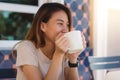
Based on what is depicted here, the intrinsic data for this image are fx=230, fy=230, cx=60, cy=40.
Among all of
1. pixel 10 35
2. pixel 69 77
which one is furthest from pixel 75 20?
pixel 69 77

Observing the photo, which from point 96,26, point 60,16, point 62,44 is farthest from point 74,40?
point 96,26

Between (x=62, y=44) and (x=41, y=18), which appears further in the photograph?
(x=41, y=18)

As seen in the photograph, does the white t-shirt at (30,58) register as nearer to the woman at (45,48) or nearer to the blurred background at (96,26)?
the woman at (45,48)

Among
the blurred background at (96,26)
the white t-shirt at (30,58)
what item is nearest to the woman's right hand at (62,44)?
the white t-shirt at (30,58)

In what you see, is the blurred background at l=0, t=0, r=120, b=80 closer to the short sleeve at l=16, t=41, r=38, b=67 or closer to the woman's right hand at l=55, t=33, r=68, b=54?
the short sleeve at l=16, t=41, r=38, b=67

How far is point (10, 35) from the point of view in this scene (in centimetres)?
153

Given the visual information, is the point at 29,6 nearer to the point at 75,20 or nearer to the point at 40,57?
the point at 75,20

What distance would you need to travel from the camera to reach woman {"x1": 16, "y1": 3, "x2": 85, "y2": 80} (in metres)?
0.83

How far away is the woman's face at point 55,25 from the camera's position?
2.82 ft

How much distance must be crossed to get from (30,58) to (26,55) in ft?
0.07

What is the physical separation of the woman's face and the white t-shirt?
0.25 ft

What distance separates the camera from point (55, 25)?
87 centimetres

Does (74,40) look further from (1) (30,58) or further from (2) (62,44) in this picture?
(1) (30,58)

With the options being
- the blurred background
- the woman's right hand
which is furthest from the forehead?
the blurred background
